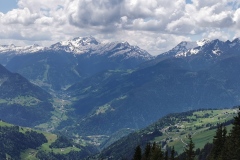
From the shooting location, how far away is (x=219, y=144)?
106438 millimetres

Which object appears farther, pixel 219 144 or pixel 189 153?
pixel 219 144

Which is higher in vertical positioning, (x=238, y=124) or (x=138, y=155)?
(x=238, y=124)

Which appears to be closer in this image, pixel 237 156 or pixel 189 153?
pixel 237 156

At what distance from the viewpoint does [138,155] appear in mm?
107625

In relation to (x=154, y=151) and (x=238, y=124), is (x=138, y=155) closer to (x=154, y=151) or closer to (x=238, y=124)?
(x=154, y=151)

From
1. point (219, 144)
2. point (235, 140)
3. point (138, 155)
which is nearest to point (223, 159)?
point (235, 140)

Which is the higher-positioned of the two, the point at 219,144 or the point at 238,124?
the point at 238,124

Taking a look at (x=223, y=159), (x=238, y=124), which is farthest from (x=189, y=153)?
(x=238, y=124)

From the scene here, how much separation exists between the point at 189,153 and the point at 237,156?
474 inches

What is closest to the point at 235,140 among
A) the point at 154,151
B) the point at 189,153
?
the point at 189,153

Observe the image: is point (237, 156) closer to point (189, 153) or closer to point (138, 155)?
point (189, 153)

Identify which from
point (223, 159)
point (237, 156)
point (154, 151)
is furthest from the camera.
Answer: point (154, 151)

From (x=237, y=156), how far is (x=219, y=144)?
72.1ft

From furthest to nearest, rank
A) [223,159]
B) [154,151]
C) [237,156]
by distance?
[154,151] → [223,159] → [237,156]
